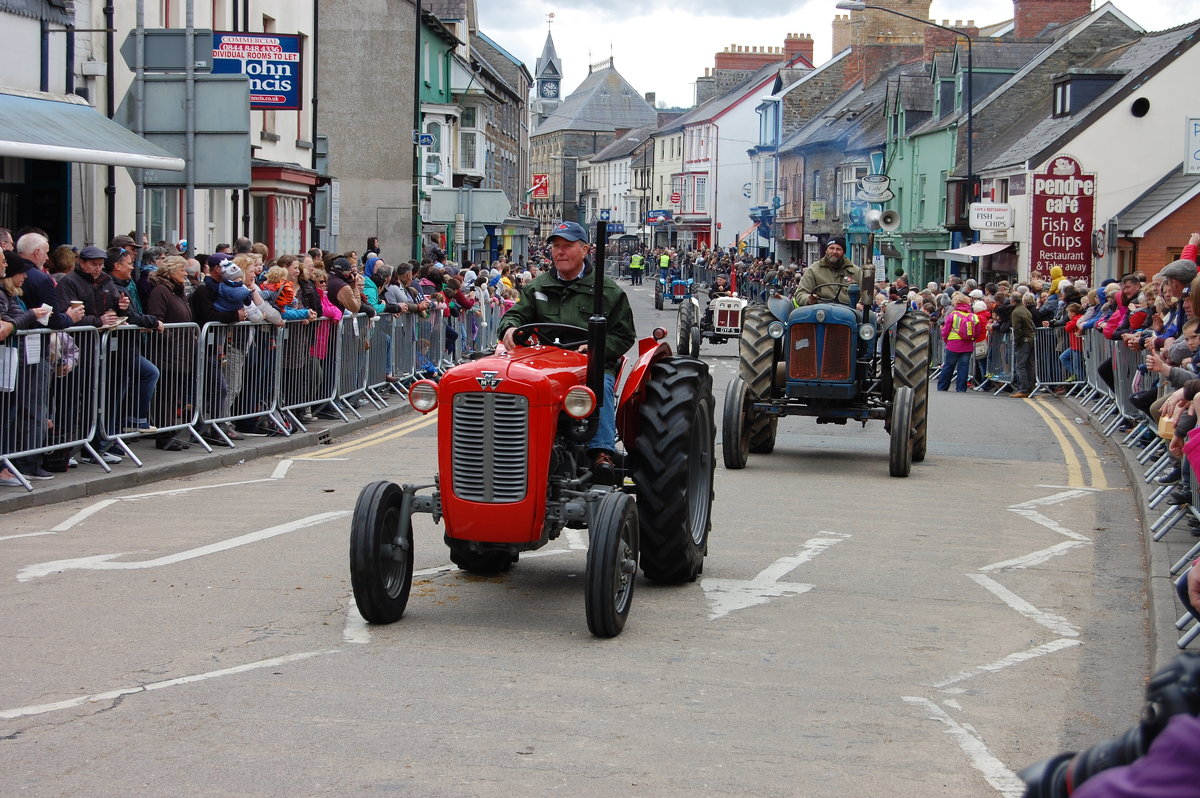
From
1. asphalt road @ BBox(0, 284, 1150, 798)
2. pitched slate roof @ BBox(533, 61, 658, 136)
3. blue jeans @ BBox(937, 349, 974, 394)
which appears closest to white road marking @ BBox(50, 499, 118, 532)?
asphalt road @ BBox(0, 284, 1150, 798)

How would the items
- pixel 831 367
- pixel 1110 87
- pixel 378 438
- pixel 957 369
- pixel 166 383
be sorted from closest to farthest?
1. pixel 166 383
2. pixel 831 367
3. pixel 378 438
4. pixel 957 369
5. pixel 1110 87

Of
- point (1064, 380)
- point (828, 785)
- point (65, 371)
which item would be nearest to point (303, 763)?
point (828, 785)

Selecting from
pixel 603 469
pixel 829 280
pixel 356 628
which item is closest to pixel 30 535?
pixel 356 628

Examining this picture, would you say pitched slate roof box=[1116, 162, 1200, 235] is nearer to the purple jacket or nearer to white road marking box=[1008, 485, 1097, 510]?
white road marking box=[1008, 485, 1097, 510]

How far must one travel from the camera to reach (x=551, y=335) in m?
8.35

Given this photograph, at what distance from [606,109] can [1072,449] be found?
160876 mm

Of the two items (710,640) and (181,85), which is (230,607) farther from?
(181,85)

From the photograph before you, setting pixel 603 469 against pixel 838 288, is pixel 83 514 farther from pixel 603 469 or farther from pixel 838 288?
pixel 838 288

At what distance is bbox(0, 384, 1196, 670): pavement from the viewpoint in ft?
26.5

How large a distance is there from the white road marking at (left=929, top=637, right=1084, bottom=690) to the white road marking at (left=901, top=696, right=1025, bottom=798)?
37 centimetres

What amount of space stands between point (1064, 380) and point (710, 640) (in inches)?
797

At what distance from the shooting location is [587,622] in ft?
24.0

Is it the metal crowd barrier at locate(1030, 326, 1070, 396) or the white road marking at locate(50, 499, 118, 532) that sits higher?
the metal crowd barrier at locate(1030, 326, 1070, 396)

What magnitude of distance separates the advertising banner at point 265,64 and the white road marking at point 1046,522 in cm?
1287
